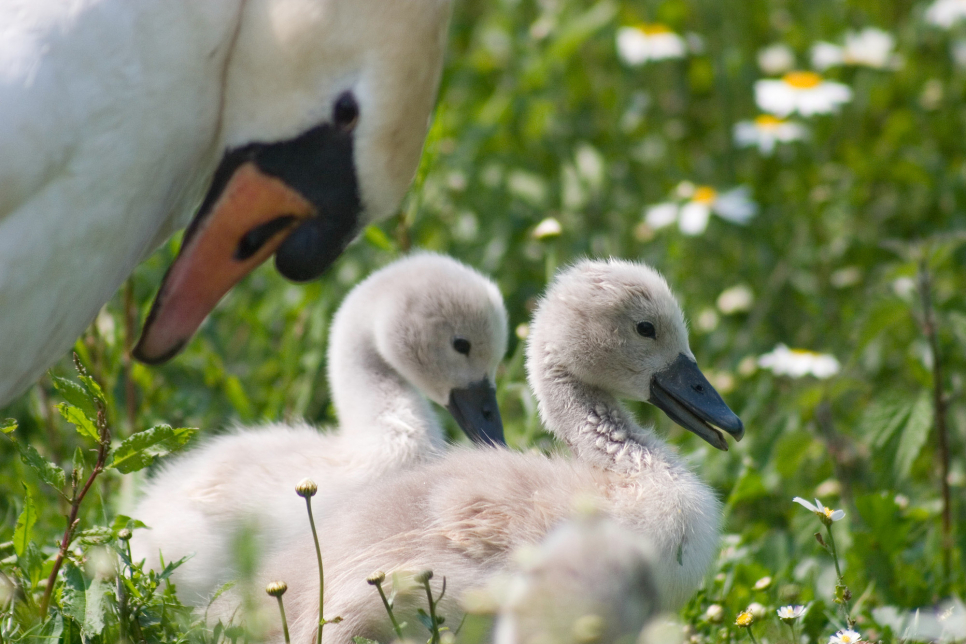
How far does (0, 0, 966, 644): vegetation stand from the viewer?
2.78 metres

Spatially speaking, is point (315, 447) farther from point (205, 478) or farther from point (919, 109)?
point (919, 109)

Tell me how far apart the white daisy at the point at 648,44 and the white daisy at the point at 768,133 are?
478mm

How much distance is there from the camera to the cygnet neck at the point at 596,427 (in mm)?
2680

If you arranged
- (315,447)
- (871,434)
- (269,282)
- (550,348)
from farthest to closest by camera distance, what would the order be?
(269,282)
(871,434)
(315,447)
(550,348)

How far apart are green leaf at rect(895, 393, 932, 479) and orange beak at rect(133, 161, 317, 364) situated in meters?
1.67

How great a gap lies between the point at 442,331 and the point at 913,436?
1.23 metres

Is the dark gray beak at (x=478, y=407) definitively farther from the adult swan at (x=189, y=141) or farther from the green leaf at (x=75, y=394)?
the green leaf at (x=75, y=394)

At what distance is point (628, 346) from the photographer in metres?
2.81

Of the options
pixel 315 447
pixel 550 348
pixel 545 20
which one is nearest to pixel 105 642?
pixel 315 447

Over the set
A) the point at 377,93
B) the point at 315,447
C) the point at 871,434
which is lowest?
the point at 871,434

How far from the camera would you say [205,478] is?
9.50 feet

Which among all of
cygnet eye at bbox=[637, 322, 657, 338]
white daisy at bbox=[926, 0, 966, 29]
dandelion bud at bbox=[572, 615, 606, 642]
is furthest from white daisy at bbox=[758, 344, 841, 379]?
dandelion bud at bbox=[572, 615, 606, 642]

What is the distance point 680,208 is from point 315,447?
2.09m

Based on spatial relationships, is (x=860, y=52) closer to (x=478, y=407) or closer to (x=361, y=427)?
(x=478, y=407)
